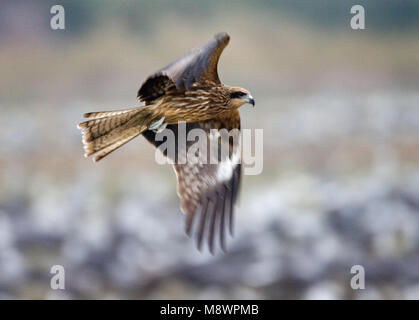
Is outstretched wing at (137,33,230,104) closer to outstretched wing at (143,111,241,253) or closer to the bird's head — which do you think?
the bird's head

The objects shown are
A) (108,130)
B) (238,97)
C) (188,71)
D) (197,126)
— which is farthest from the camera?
(197,126)

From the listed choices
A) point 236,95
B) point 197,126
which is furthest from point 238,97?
point 197,126

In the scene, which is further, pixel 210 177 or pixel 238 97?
pixel 210 177

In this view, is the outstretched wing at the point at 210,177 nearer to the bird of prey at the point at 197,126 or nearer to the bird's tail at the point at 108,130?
the bird of prey at the point at 197,126

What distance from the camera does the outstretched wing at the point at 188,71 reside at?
7.98 ft

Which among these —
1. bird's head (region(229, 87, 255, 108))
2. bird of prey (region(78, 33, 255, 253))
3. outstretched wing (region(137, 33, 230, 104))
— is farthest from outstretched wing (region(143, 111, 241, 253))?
outstretched wing (region(137, 33, 230, 104))

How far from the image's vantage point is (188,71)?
2.51m

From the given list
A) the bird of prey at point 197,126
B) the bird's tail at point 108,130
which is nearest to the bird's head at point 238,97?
the bird of prey at point 197,126

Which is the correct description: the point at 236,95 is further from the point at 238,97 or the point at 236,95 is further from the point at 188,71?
the point at 188,71

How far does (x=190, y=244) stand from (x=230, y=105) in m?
4.29

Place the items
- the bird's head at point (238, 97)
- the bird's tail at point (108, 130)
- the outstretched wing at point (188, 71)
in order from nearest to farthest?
the outstretched wing at point (188, 71)
the bird's tail at point (108, 130)
the bird's head at point (238, 97)

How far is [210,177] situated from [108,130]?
0.79 m

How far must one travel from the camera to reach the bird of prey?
3.09 metres
